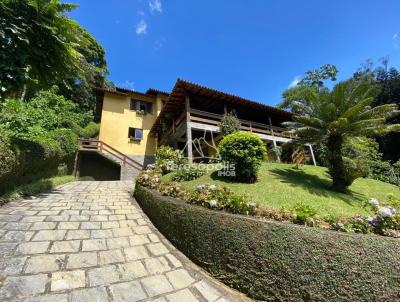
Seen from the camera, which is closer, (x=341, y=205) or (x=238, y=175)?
(x=341, y=205)

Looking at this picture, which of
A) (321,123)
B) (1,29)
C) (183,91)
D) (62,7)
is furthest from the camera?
(183,91)

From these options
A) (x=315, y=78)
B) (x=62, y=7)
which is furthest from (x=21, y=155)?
(x=315, y=78)

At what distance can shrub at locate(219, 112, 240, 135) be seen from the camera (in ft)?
41.3

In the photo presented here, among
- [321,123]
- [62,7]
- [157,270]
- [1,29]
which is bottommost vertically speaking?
[157,270]

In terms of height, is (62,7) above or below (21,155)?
above

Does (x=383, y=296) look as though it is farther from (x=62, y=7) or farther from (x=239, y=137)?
(x=62, y=7)

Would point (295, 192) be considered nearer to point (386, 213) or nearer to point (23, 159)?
point (386, 213)

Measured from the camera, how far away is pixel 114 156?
56.0 feet

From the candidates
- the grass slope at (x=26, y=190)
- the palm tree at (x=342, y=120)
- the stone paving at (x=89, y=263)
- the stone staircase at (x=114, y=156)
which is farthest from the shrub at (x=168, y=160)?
the stone staircase at (x=114, y=156)

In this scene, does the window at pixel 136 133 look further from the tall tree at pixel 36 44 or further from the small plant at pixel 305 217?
the small plant at pixel 305 217

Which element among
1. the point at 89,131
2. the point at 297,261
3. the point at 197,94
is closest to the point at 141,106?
the point at 89,131

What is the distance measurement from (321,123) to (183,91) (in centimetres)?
773

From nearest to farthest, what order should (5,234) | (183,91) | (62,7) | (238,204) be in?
1. (5,234)
2. (238,204)
3. (62,7)
4. (183,91)

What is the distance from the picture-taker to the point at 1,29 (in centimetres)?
480
